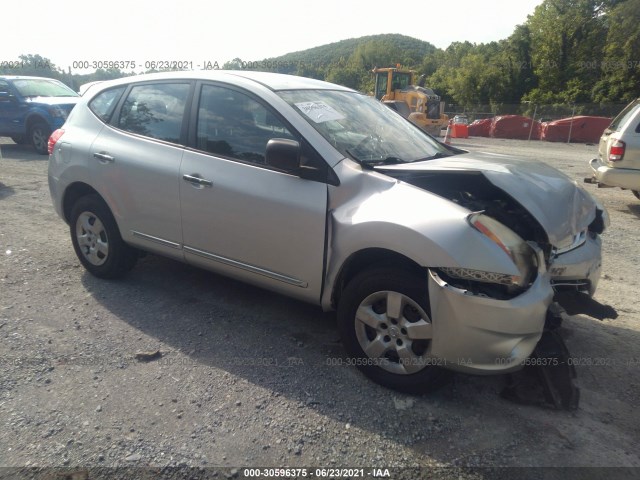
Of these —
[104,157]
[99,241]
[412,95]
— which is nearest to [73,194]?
[99,241]

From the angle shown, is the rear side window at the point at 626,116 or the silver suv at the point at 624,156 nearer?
the silver suv at the point at 624,156

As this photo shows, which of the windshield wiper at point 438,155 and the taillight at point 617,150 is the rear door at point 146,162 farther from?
the taillight at point 617,150

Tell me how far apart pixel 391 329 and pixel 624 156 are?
20.1 feet

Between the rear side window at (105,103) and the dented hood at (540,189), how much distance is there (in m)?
2.59

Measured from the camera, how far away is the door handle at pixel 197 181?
349 centimetres

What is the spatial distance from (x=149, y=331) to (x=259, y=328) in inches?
31.8

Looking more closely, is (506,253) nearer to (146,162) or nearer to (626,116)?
(146,162)

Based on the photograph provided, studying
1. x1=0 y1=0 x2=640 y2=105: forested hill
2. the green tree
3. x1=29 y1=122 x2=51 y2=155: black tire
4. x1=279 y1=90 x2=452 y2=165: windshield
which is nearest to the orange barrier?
x1=0 y1=0 x2=640 y2=105: forested hill

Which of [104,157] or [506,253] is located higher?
[104,157]

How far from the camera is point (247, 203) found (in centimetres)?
331

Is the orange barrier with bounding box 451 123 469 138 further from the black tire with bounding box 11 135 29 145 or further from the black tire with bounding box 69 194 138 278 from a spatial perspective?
the black tire with bounding box 69 194 138 278

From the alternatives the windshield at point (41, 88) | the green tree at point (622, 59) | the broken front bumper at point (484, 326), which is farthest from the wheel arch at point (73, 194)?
the green tree at point (622, 59)

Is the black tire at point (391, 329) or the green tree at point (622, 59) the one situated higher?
the green tree at point (622, 59)

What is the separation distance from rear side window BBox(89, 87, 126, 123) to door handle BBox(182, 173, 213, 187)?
1.27 m
